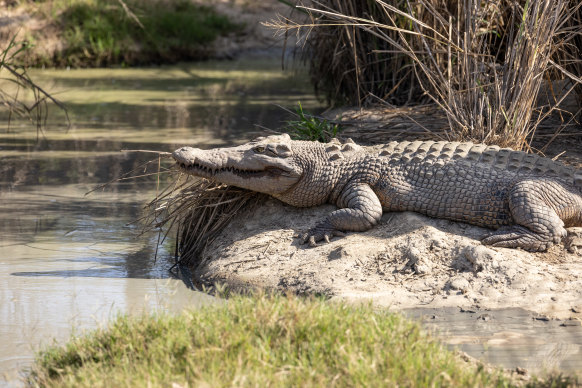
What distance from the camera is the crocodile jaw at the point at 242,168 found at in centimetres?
602

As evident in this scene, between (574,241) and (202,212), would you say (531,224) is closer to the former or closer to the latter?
(574,241)

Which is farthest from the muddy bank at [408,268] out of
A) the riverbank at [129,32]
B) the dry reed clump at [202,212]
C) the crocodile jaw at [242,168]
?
the riverbank at [129,32]

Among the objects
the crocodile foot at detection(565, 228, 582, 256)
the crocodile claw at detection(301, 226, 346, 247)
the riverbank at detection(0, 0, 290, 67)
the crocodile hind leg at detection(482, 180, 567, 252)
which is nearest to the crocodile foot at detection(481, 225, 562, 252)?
the crocodile hind leg at detection(482, 180, 567, 252)

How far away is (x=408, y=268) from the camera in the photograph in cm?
533

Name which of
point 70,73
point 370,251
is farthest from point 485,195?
point 70,73

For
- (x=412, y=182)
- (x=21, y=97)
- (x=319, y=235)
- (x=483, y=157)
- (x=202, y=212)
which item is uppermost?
(x=483, y=157)

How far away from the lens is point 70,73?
18703mm

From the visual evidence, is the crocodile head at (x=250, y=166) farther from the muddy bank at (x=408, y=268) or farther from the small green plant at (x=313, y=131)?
the small green plant at (x=313, y=131)

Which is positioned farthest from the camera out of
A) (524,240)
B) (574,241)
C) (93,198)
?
(93,198)

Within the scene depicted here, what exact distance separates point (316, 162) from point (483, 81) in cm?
184

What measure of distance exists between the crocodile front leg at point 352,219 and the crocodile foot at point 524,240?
835 mm

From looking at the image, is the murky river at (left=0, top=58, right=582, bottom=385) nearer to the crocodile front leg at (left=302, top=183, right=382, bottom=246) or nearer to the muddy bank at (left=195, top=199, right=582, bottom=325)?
the muddy bank at (left=195, top=199, right=582, bottom=325)

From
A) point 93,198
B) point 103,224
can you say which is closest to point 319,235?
point 103,224

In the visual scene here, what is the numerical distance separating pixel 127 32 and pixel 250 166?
1559 cm
